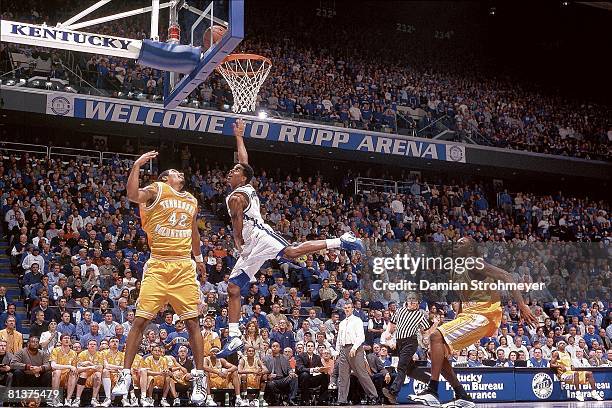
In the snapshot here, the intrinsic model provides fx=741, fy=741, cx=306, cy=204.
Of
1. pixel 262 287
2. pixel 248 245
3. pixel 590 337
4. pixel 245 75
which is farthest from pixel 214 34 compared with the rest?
pixel 590 337

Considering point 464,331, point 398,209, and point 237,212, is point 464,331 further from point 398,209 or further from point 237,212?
point 398,209

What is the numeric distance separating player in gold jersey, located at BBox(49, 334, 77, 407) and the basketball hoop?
15.7 feet

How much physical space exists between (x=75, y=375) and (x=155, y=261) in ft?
17.4

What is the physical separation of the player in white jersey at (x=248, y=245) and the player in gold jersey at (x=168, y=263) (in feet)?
1.62

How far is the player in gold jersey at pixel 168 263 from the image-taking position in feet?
24.0

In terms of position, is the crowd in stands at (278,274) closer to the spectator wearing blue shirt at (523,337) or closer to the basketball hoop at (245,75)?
the spectator wearing blue shirt at (523,337)

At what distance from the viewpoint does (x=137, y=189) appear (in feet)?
23.3

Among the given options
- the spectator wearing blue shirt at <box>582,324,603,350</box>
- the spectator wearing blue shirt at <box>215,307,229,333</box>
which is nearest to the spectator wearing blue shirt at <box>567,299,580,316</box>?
the spectator wearing blue shirt at <box>582,324,603,350</box>

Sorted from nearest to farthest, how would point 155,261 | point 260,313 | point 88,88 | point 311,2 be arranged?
point 155,261 < point 260,313 < point 88,88 < point 311,2

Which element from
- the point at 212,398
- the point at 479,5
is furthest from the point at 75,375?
the point at 479,5

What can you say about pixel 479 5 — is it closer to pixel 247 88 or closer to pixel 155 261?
pixel 247 88

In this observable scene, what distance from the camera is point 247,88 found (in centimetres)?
1263

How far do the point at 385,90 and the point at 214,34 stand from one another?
1831cm

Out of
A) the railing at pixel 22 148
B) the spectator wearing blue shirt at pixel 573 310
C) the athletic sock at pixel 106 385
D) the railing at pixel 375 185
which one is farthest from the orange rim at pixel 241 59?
the railing at pixel 375 185
